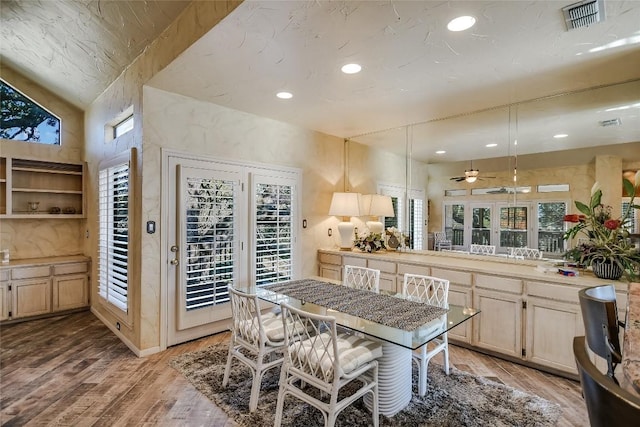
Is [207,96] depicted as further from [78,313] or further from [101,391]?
[78,313]

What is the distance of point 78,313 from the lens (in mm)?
4684

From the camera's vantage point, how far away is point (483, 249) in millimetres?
3855

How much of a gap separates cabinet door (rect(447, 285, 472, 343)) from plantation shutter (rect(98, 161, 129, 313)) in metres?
3.56

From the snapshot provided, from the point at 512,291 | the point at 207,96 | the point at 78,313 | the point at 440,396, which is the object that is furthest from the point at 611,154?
the point at 78,313

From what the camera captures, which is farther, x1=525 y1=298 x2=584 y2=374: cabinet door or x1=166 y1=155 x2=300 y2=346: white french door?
x1=166 y1=155 x2=300 y2=346: white french door

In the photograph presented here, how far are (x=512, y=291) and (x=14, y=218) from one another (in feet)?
20.5

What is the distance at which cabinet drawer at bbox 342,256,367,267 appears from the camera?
4355 mm

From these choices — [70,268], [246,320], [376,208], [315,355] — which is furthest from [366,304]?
[70,268]

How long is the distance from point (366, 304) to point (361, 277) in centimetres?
84

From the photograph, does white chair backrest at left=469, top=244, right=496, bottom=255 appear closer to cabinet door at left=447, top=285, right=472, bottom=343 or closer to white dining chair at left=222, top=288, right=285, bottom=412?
cabinet door at left=447, top=285, right=472, bottom=343

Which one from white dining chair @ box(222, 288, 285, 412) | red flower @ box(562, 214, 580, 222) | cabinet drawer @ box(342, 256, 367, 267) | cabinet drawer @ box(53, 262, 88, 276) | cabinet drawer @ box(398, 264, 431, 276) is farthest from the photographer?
cabinet drawer @ box(53, 262, 88, 276)

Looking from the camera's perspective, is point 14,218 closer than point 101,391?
No

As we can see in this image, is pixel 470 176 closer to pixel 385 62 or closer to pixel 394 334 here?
pixel 385 62

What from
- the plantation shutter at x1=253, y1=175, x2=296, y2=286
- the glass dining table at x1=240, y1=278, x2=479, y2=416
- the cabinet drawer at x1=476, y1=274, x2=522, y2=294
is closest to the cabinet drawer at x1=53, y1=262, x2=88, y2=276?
the plantation shutter at x1=253, y1=175, x2=296, y2=286
